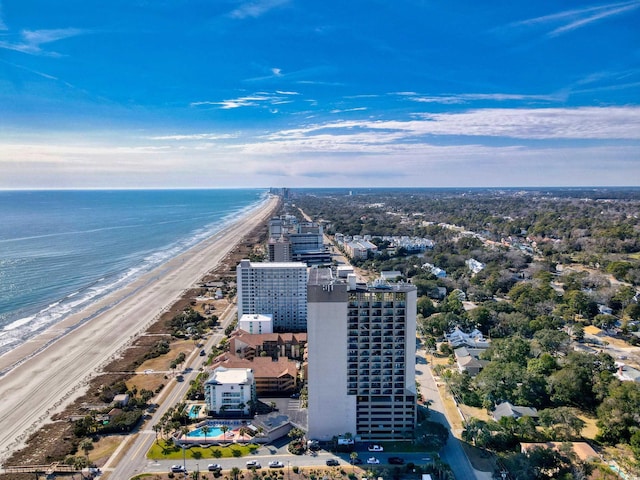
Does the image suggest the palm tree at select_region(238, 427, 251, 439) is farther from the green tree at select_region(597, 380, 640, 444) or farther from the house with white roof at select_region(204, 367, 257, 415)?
the green tree at select_region(597, 380, 640, 444)

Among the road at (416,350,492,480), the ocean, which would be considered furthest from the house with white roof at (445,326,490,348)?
the ocean

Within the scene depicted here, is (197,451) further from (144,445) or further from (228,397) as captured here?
(228,397)

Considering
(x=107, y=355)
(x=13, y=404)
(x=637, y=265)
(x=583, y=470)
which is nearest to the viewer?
(x=583, y=470)

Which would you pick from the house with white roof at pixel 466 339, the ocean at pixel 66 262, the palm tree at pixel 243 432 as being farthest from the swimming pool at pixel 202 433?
the ocean at pixel 66 262

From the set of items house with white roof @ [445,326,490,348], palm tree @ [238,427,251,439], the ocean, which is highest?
the ocean

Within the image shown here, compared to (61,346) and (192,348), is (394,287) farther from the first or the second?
(61,346)

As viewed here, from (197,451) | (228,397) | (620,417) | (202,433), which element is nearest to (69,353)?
(228,397)

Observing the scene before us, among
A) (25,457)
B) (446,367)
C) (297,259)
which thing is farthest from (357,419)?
(297,259)
